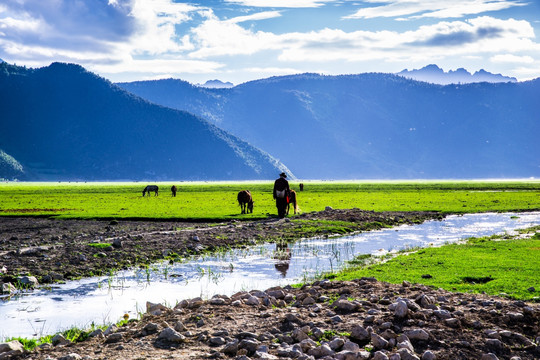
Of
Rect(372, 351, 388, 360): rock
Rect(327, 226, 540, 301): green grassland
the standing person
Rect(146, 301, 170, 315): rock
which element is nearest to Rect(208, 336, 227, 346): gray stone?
Rect(146, 301, 170, 315): rock

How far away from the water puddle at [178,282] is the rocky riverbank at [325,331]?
2.26 metres

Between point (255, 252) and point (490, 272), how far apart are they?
35.8ft

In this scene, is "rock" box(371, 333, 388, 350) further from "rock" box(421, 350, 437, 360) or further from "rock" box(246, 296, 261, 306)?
"rock" box(246, 296, 261, 306)

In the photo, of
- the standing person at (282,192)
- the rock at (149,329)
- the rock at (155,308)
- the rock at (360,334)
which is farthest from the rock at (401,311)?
the standing person at (282,192)

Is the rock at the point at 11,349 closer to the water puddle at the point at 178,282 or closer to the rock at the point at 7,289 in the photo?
the water puddle at the point at 178,282

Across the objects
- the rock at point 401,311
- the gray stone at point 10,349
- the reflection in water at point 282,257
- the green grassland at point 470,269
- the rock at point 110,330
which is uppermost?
the rock at point 401,311

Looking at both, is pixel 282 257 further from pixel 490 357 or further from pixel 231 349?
pixel 490 357

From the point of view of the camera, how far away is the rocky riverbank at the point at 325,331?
922 centimetres

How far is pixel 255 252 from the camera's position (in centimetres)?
2431

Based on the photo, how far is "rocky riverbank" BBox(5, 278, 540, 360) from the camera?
9.22 meters

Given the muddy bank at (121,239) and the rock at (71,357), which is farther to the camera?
the muddy bank at (121,239)

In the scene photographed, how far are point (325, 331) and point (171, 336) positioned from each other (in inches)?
118

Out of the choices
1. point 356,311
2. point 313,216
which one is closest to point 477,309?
point 356,311

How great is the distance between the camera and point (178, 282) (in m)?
17.4
